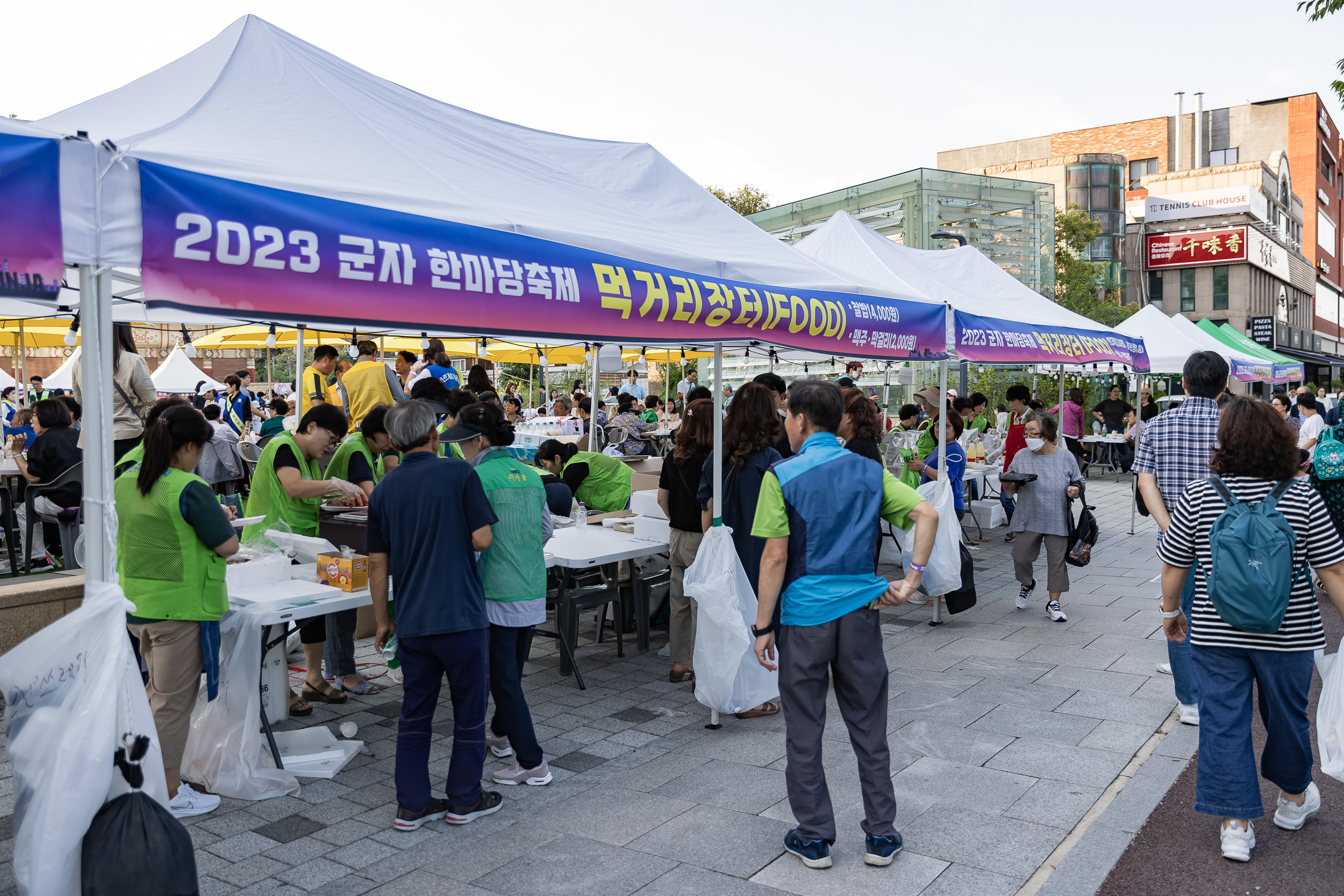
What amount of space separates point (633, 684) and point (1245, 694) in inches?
133

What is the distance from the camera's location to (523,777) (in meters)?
4.33

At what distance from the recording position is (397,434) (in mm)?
3842

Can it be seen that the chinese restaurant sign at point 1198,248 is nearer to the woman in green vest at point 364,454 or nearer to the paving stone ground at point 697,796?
the paving stone ground at point 697,796

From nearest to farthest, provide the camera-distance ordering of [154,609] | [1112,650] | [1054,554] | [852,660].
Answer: [852,660] → [154,609] → [1112,650] → [1054,554]

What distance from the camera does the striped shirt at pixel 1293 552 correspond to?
3422mm

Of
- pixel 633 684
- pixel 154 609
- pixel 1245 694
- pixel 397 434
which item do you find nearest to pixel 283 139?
pixel 397 434

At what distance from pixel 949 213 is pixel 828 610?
25.2 metres

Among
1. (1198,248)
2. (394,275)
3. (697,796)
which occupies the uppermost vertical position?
(1198,248)

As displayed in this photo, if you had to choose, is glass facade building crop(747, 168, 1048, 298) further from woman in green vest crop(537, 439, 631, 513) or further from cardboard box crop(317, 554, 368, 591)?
cardboard box crop(317, 554, 368, 591)

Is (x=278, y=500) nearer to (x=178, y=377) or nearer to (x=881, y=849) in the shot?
(x=881, y=849)

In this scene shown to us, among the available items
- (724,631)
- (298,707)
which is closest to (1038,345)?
(724,631)

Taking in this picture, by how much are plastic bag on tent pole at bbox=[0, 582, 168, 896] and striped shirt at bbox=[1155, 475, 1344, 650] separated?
3.59 meters

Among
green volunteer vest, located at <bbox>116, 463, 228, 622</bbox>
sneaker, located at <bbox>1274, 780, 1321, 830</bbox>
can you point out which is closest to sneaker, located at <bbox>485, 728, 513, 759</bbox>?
green volunteer vest, located at <bbox>116, 463, 228, 622</bbox>

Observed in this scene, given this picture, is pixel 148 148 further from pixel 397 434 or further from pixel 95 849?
pixel 95 849
